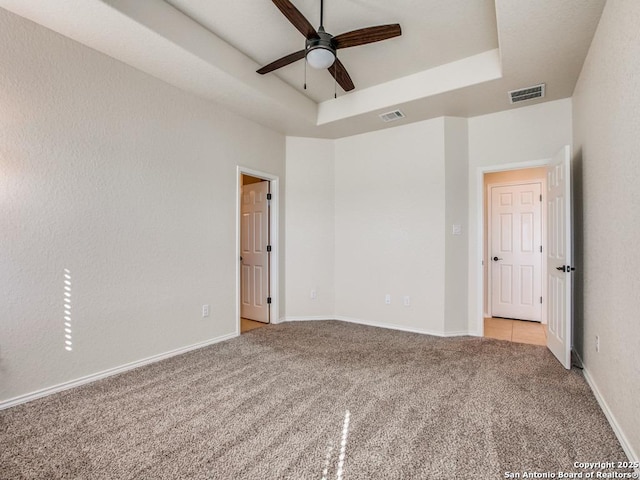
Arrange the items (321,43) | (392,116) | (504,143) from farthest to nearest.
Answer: (392,116)
(504,143)
(321,43)

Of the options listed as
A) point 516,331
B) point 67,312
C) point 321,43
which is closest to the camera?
point 321,43

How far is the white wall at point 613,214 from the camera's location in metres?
1.66

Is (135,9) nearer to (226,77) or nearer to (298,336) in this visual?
(226,77)

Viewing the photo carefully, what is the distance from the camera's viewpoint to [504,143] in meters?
3.73

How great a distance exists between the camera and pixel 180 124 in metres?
3.26

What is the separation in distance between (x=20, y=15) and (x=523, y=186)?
571cm

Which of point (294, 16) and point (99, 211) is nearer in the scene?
point (294, 16)

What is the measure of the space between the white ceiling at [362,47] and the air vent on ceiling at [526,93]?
7 centimetres

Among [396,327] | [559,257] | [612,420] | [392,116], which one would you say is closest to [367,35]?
[392,116]

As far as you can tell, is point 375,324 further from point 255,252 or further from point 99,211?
point 99,211

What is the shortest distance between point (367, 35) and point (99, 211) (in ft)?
8.18

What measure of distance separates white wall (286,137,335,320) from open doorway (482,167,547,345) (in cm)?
239

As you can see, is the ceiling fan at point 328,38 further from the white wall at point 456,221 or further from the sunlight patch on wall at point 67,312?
the sunlight patch on wall at point 67,312

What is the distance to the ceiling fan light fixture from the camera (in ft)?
7.52
